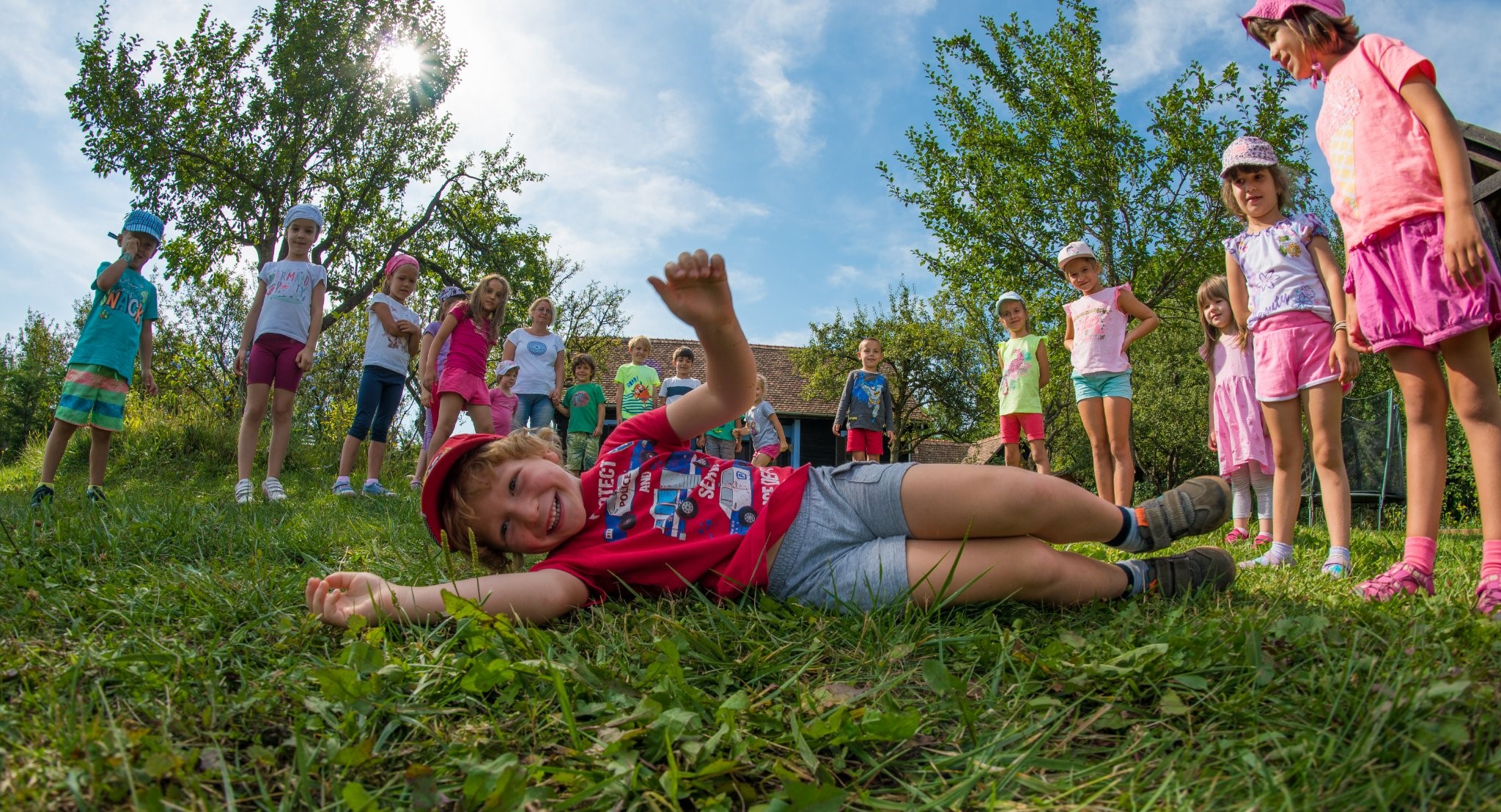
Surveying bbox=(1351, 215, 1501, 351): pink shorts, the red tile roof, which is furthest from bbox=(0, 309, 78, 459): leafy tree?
bbox=(1351, 215, 1501, 351): pink shorts

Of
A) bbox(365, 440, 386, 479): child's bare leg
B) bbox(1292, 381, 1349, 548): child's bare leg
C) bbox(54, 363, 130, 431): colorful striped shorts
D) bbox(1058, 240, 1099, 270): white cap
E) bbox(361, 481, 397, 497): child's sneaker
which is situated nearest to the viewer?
bbox(1292, 381, 1349, 548): child's bare leg

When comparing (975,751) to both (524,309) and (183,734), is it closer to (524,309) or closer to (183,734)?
(183,734)

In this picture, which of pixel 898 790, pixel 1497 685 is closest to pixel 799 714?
pixel 898 790

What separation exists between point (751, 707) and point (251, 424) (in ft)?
17.3

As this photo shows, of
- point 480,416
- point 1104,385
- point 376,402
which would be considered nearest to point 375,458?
point 376,402

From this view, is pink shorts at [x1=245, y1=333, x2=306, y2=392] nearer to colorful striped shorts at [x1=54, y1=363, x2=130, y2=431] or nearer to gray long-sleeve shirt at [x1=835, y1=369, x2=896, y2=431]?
colorful striped shorts at [x1=54, y1=363, x2=130, y2=431]

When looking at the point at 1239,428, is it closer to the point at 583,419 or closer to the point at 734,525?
the point at 734,525

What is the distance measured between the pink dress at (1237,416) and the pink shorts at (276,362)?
6.15 m

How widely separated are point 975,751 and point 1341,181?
2.63m

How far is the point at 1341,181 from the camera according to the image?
2.86 m

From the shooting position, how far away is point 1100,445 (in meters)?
5.79

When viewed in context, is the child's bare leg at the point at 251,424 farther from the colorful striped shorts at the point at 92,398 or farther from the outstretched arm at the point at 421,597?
the outstretched arm at the point at 421,597

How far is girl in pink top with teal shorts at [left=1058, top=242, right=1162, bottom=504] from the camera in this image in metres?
5.70

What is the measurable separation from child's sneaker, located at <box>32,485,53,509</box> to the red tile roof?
26.1 m
